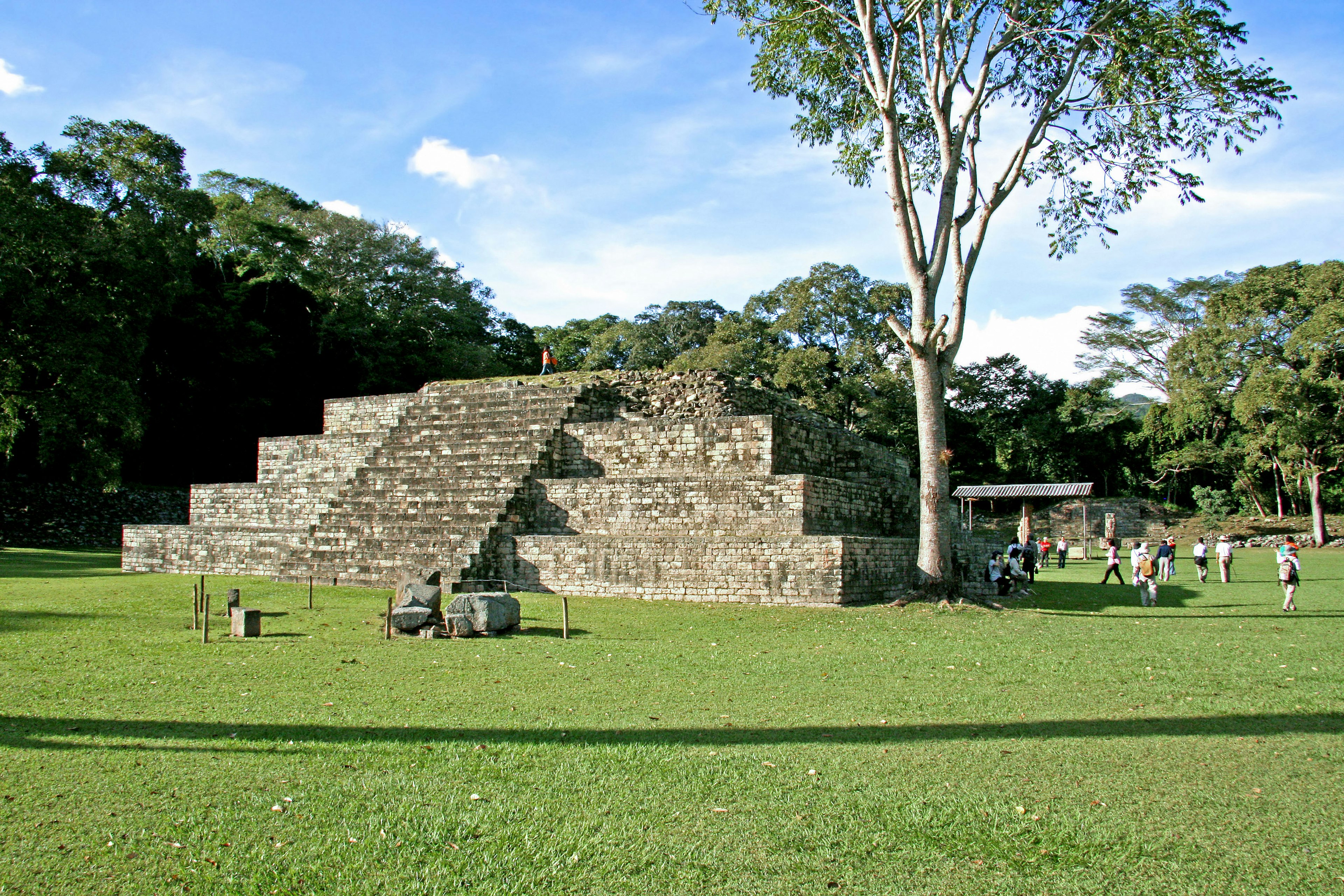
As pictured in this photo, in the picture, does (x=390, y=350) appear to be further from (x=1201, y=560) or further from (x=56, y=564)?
(x=1201, y=560)

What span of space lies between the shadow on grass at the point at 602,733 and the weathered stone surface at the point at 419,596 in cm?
407

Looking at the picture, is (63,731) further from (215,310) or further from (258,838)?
(215,310)

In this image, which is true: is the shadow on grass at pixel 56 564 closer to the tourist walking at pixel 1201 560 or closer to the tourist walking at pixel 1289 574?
the tourist walking at pixel 1289 574

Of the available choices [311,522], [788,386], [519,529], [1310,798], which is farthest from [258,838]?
[788,386]

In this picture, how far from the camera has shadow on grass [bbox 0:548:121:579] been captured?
15.8 m

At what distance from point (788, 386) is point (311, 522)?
74.8 feet

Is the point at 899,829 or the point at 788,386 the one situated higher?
the point at 788,386

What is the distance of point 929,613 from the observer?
11.6 metres

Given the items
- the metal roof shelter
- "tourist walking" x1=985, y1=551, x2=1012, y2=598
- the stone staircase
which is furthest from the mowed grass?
the metal roof shelter

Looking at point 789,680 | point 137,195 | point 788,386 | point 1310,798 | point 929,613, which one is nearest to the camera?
point 1310,798

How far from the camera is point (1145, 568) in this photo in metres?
13.5

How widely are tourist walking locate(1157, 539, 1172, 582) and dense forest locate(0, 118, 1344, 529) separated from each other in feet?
40.0

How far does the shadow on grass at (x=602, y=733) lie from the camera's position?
493 centimetres

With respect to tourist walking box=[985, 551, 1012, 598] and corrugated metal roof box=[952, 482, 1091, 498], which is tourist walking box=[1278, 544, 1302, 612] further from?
corrugated metal roof box=[952, 482, 1091, 498]
